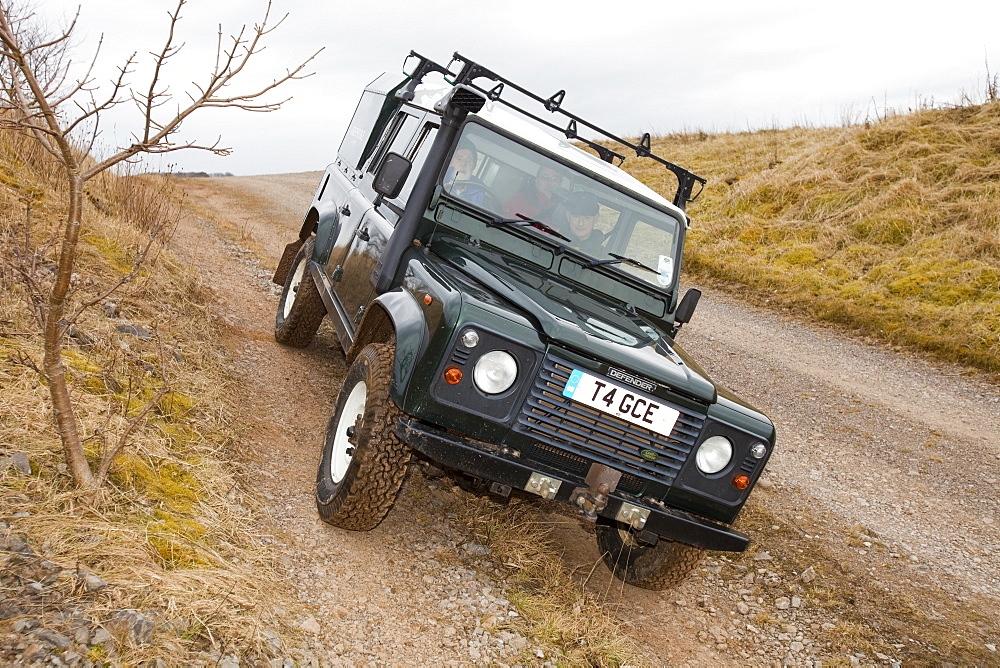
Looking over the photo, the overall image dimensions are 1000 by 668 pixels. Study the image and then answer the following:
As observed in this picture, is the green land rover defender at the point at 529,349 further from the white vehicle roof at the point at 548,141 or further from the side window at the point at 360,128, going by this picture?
the side window at the point at 360,128

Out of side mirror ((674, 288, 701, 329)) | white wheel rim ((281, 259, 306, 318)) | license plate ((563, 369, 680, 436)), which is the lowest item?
white wheel rim ((281, 259, 306, 318))

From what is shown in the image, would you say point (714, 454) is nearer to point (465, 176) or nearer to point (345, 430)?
point (345, 430)

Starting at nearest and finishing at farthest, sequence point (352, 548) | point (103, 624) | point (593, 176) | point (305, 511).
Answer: point (103, 624)
point (352, 548)
point (305, 511)
point (593, 176)

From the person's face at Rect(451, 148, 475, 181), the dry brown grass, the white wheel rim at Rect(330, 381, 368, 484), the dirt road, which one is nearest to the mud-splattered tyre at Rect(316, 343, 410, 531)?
the white wheel rim at Rect(330, 381, 368, 484)

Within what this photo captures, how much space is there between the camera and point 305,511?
3.62 metres

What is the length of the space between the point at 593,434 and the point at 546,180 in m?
1.57

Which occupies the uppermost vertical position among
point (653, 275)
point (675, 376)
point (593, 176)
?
point (593, 176)

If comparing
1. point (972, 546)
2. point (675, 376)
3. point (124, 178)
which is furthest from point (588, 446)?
point (124, 178)

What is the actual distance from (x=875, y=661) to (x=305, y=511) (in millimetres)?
2687

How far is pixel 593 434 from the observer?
3.11 metres

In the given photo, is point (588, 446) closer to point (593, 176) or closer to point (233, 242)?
point (593, 176)

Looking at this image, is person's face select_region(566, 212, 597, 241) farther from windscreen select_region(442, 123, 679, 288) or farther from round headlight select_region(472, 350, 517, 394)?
round headlight select_region(472, 350, 517, 394)

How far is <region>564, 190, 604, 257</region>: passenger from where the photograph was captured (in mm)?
4105

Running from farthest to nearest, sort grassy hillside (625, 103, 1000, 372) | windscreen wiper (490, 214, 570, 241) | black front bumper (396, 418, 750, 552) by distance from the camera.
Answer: grassy hillside (625, 103, 1000, 372) < windscreen wiper (490, 214, 570, 241) < black front bumper (396, 418, 750, 552)
